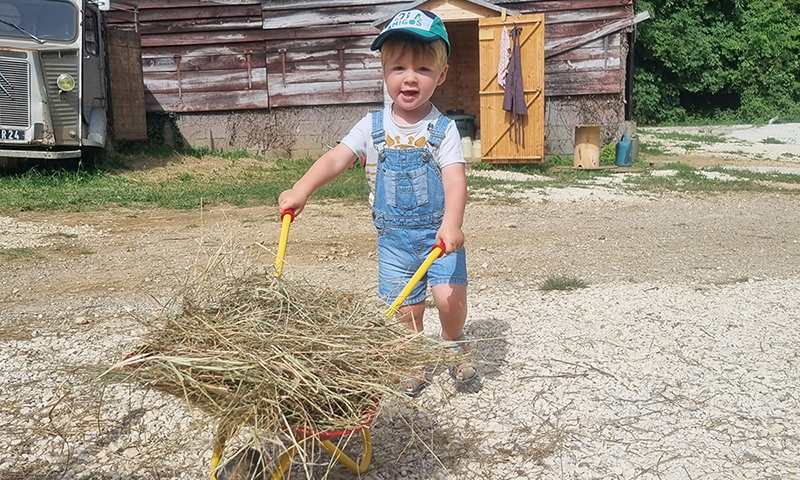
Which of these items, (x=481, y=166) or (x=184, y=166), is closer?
(x=184, y=166)

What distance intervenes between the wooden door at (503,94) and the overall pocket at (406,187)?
30.3 feet

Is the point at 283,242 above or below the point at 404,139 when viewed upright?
below

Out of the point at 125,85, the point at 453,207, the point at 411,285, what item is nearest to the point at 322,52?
the point at 125,85

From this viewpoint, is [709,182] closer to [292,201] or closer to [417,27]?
[417,27]

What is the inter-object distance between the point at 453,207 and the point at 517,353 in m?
1.35

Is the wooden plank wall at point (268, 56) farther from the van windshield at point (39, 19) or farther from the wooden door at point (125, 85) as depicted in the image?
the van windshield at point (39, 19)

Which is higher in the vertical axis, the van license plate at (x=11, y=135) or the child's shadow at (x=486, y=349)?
the van license plate at (x=11, y=135)

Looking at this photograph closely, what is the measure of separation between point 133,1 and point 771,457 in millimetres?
13636

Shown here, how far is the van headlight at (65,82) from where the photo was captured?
952 centimetres

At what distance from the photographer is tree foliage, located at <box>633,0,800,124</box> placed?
27109 millimetres

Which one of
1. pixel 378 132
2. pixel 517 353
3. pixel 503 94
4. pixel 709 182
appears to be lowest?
pixel 517 353

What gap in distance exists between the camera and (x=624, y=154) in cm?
1201

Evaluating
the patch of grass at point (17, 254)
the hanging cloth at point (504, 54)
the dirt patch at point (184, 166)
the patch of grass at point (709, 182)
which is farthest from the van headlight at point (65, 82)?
the patch of grass at point (709, 182)

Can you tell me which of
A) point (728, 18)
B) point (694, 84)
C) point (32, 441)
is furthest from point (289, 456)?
point (728, 18)
